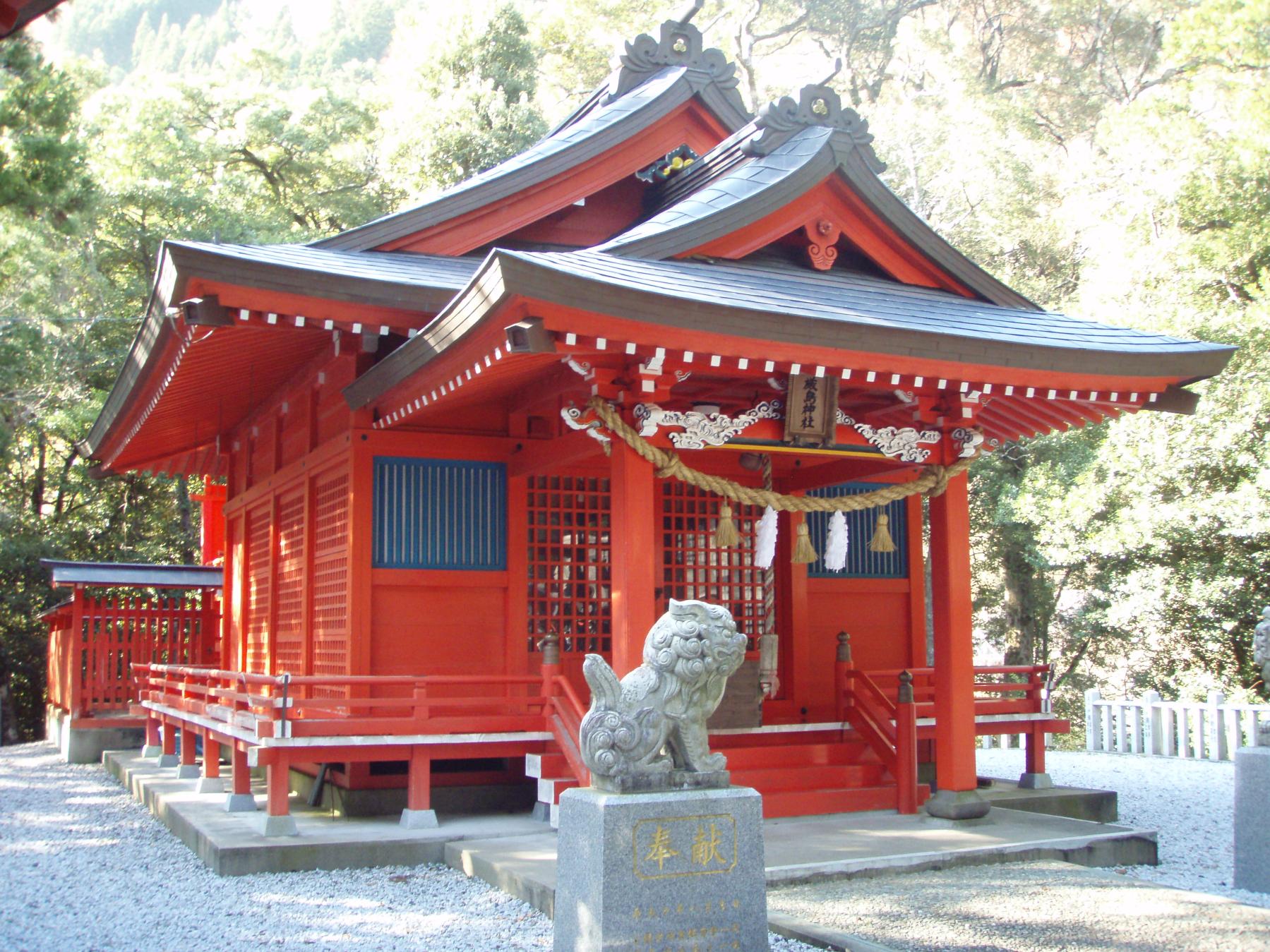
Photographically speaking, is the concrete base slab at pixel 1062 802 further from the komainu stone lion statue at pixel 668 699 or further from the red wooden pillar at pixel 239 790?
the red wooden pillar at pixel 239 790

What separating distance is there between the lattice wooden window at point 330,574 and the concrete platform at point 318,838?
1213 millimetres

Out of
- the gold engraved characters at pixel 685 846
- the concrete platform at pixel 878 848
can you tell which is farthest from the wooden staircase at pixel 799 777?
the gold engraved characters at pixel 685 846

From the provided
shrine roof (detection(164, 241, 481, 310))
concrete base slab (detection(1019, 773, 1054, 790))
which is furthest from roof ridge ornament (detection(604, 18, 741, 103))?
concrete base slab (detection(1019, 773, 1054, 790))

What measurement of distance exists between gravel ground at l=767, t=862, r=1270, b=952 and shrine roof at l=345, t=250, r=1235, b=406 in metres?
3.15

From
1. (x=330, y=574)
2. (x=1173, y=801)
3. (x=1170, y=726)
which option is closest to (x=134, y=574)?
(x=330, y=574)

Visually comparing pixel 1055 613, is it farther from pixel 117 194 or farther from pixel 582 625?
pixel 117 194

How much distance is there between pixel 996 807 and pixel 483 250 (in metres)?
6.24

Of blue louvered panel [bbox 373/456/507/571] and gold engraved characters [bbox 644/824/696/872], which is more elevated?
blue louvered panel [bbox 373/456/507/571]

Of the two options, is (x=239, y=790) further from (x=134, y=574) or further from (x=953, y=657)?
(x=134, y=574)

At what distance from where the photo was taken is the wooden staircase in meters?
7.69

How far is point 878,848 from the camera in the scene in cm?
693

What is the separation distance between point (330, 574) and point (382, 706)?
1602mm

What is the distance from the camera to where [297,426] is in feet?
35.0

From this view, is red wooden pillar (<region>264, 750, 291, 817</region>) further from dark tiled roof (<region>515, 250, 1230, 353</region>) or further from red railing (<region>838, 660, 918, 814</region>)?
red railing (<region>838, 660, 918, 814</region>)
